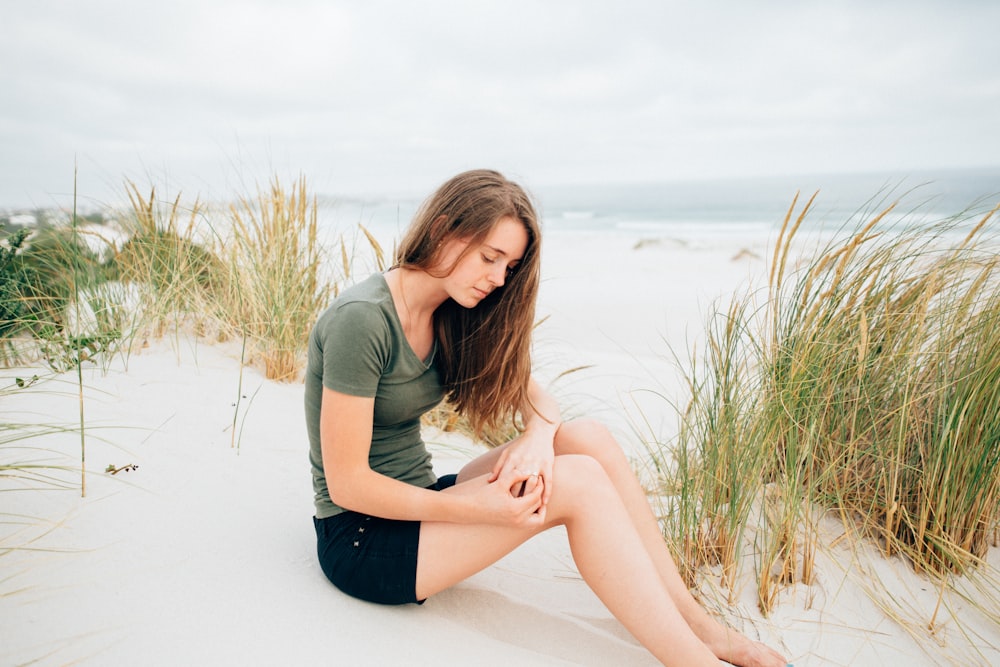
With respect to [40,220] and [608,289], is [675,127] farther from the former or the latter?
[40,220]

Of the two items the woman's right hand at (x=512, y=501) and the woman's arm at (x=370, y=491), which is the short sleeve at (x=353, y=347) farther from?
the woman's right hand at (x=512, y=501)

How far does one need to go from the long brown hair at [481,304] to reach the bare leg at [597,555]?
0.40 m

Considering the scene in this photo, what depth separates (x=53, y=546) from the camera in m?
1.49

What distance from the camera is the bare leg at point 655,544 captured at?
1471mm

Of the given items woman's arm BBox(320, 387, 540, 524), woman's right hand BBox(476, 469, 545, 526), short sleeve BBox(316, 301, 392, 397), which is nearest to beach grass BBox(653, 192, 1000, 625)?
woman's right hand BBox(476, 469, 545, 526)

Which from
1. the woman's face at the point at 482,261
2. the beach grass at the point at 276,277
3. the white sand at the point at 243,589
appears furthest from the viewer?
the beach grass at the point at 276,277

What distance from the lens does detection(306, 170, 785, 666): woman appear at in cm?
136

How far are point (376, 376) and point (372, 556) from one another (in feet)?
1.54

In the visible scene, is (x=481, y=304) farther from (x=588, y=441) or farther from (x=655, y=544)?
(x=655, y=544)

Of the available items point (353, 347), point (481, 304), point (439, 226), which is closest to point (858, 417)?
point (481, 304)

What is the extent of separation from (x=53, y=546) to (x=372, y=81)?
36727mm

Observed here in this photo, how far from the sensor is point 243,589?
149cm

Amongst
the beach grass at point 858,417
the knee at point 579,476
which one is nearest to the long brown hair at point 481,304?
the knee at point 579,476

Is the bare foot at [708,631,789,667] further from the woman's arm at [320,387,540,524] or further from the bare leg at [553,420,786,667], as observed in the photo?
the woman's arm at [320,387,540,524]
